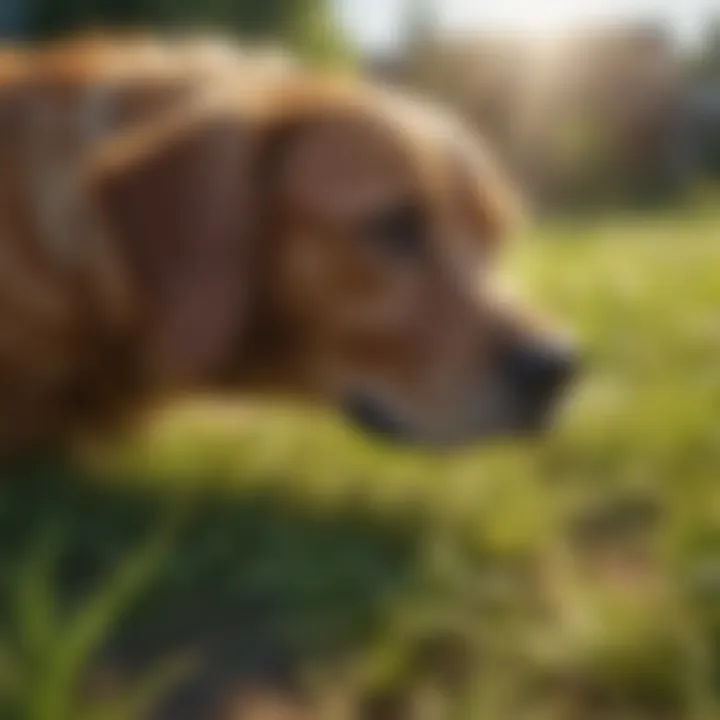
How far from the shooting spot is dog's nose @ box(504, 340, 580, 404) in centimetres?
130

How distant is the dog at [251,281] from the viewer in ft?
4.23

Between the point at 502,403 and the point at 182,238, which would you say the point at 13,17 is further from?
the point at 502,403

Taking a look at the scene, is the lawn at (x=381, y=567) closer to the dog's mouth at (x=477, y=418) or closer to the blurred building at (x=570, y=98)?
the dog's mouth at (x=477, y=418)

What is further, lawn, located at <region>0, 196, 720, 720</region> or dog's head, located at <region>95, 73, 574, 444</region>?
dog's head, located at <region>95, 73, 574, 444</region>

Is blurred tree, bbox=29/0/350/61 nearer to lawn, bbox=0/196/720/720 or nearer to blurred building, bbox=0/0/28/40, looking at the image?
blurred building, bbox=0/0/28/40

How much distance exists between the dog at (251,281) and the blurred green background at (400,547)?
0.07 m

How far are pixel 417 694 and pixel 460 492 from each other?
0.38 meters

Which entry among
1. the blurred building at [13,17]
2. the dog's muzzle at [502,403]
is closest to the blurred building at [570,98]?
the dog's muzzle at [502,403]

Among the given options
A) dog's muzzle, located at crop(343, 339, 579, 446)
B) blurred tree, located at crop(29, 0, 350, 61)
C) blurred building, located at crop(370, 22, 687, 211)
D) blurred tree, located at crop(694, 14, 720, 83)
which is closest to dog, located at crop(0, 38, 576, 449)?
dog's muzzle, located at crop(343, 339, 579, 446)

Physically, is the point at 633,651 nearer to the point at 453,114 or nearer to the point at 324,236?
the point at 324,236

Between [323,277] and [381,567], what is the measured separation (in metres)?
0.35

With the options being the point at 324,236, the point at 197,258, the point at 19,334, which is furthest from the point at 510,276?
the point at 19,334

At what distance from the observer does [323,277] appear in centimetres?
132

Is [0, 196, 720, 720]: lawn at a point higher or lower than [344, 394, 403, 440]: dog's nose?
lower
